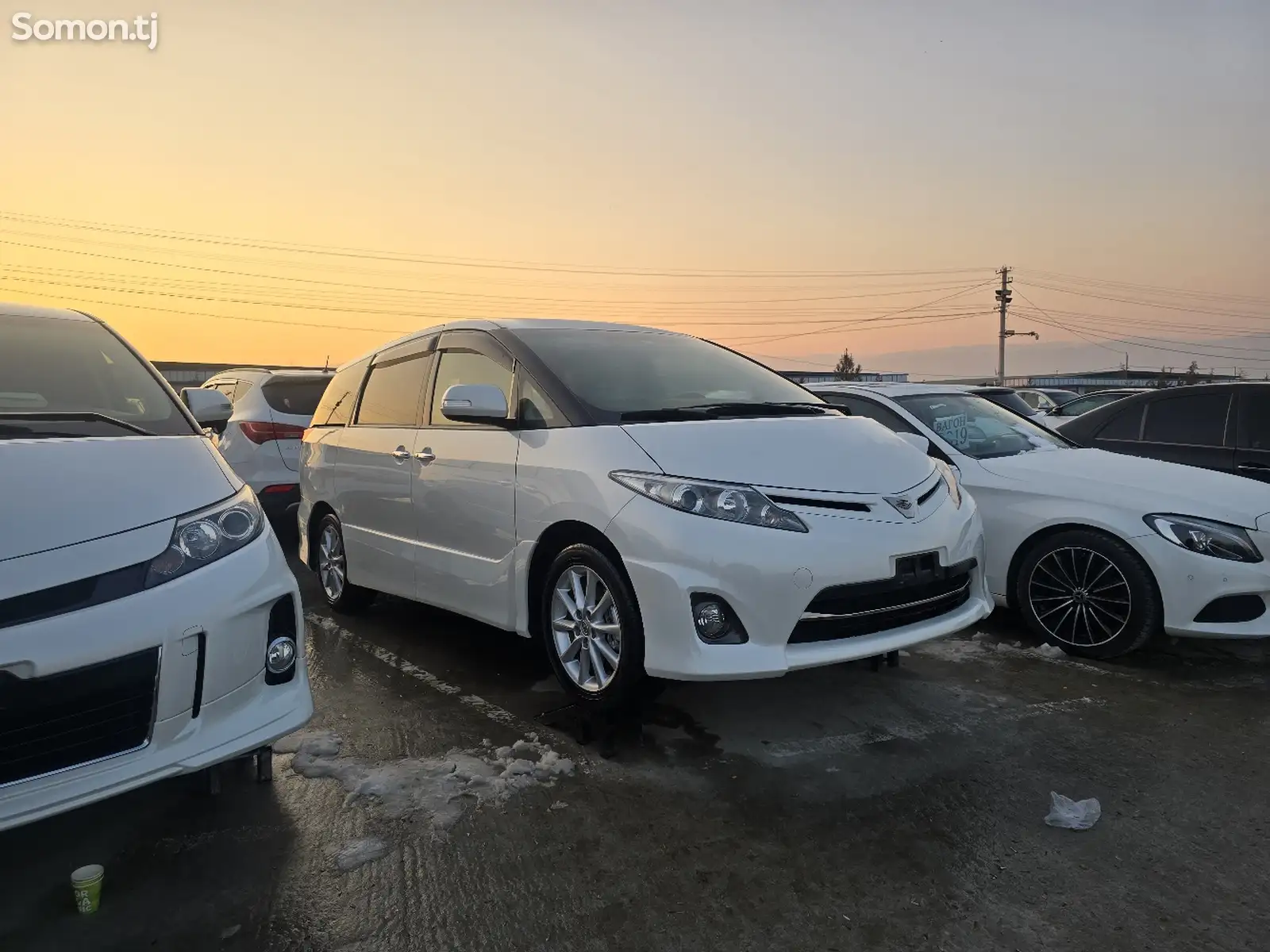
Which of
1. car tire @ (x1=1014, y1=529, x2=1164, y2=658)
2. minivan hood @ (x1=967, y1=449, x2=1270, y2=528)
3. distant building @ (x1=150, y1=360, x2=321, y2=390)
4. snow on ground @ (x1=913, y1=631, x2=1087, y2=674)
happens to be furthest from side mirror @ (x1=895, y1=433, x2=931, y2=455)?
distant building @ (x1=150, y1=360, x2=321, y2=390)

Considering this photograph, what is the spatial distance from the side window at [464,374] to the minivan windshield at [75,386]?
50.5 inches

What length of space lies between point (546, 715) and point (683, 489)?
122 cm

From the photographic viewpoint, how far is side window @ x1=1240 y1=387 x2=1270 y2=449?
573 centimetres

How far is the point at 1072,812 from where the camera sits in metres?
2.82

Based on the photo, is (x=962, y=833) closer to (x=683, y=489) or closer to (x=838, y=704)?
(x=838, y=704)

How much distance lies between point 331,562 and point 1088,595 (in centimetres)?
451

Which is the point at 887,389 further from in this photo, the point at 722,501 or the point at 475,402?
the point at 475,402

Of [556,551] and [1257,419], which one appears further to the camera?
[1257,419]

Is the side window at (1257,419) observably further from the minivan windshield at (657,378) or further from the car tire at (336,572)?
the car tire at (336,572)

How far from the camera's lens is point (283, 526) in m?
8.61

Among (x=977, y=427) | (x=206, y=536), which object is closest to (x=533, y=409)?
(x=206, y=536)

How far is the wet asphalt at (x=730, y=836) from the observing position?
2256 mm

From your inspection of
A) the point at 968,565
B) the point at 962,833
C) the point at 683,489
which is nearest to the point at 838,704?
the point at 968,565

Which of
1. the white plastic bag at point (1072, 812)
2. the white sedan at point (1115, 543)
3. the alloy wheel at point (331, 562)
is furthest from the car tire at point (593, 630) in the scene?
the alloy wheel at point (331, 562)
